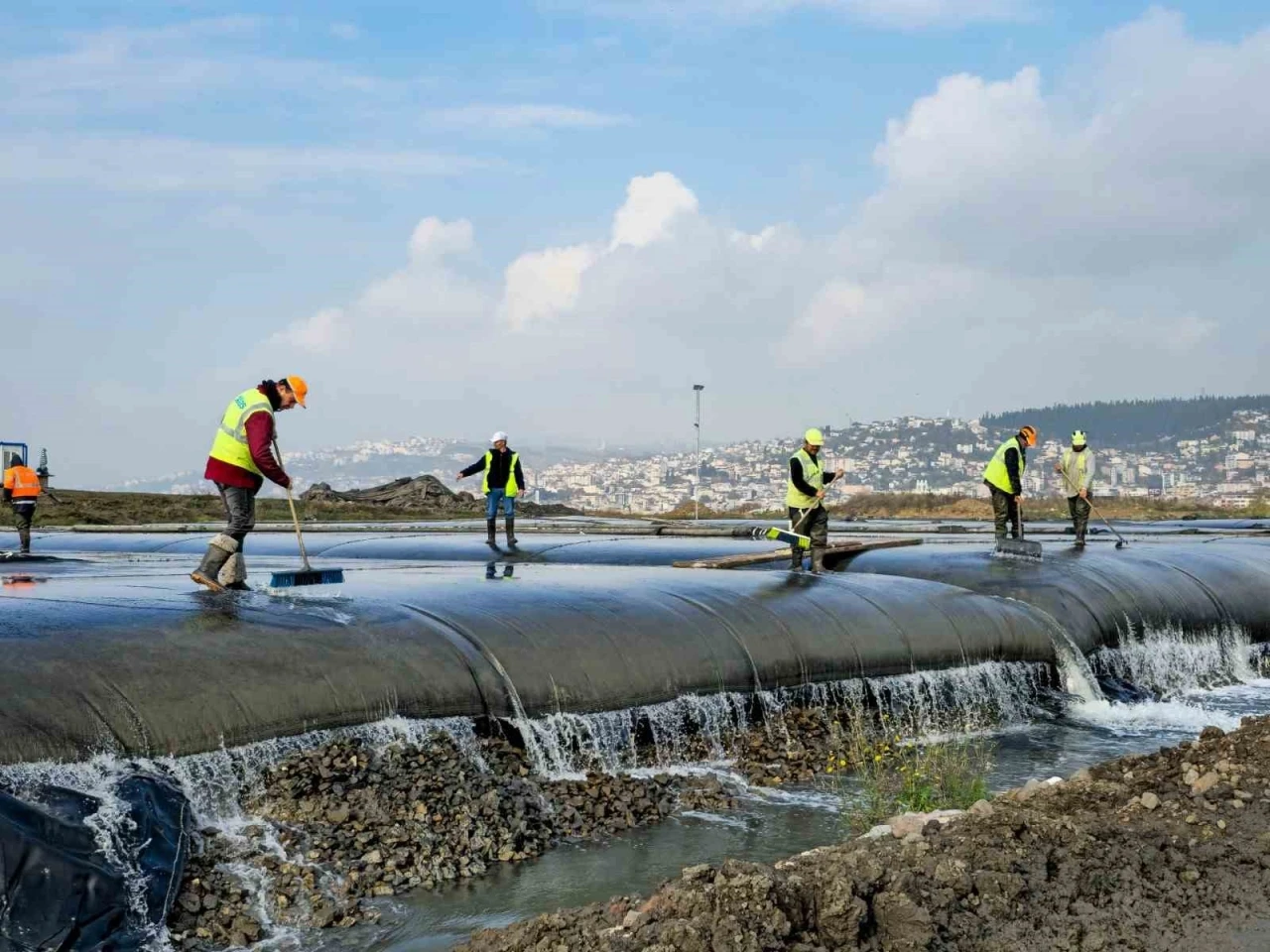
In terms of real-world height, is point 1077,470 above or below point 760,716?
above

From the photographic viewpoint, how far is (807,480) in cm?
1758

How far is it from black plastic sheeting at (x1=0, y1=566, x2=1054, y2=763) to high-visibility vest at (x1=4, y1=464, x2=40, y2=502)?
32.6ft

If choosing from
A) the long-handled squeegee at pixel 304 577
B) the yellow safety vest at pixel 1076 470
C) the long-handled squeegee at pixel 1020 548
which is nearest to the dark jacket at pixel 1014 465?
the long-handled squeegee at pixel 1020 548

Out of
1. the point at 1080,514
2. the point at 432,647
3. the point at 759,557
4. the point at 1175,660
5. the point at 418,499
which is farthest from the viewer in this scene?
the point at 418,499

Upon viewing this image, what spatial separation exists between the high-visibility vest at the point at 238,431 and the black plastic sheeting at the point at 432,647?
1.25m

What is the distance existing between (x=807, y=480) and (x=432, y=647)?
8.25 meters

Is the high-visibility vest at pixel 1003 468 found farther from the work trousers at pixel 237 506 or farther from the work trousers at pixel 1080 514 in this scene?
the work trousers at pixel 237 506

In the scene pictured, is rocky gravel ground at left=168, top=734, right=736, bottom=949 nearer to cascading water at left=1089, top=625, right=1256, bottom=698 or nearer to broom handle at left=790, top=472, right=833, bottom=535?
broom handle at left=790, top=472, right=833, bottom=535

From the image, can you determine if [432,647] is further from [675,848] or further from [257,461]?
[675,848]

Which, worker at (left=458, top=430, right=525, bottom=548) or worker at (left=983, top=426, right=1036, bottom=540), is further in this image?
worker at (left=458, top=430, right=525, bottom=548)

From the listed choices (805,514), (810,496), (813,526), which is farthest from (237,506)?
(813,526)

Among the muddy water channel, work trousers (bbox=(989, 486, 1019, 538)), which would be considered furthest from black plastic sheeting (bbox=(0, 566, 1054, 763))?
work trousers (bbox=(989, 486, 1019, 538))

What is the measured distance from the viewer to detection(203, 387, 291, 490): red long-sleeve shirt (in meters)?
11.5

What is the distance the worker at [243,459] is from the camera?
11.5 m
